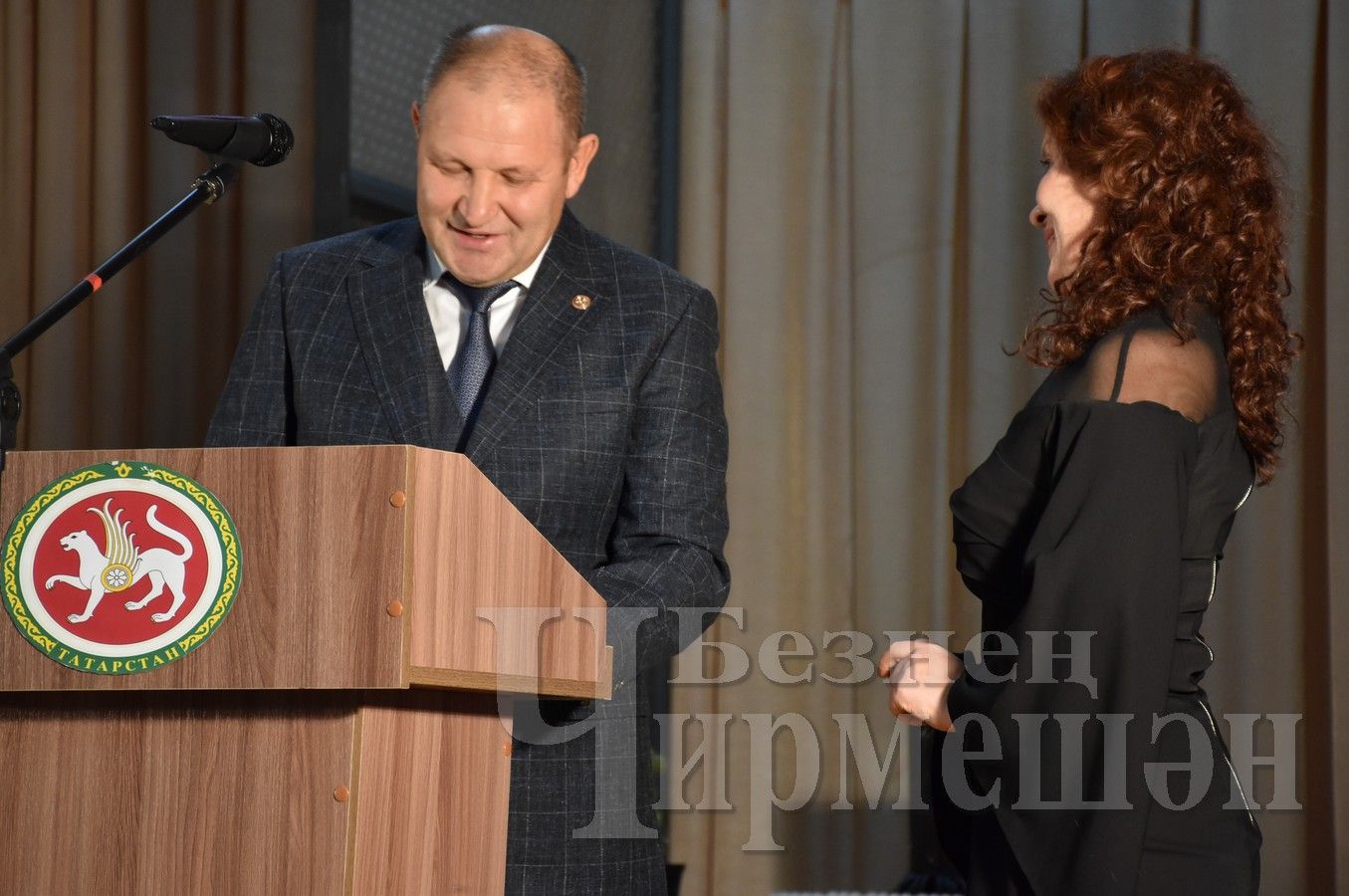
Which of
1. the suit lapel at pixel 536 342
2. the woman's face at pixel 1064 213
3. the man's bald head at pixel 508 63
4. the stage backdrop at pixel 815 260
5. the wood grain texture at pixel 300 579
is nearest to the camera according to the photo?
the wood grain texture at pixel 300 579

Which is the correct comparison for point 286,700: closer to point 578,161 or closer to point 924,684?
point 924,684

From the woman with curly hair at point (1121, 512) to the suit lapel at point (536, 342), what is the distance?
59cm

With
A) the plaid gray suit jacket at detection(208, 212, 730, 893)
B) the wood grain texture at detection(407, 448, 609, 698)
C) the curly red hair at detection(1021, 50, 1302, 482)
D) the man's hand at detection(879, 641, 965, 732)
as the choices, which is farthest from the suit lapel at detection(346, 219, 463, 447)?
the curly red hair at detection(1021, 50, 1302, 482)

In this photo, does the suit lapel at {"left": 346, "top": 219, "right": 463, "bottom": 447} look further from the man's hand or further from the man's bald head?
the man's hand

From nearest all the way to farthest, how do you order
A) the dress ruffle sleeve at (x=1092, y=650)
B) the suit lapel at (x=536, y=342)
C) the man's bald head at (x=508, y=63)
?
the dress ruffle sleeve at (x=1092, y=650) → the suit lapel at (x=536, y=342) → the man's bald head at (x=508, y=63)

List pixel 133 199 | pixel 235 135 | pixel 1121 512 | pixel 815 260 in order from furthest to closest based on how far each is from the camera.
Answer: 1. pixel 815 260
2. pixel 133 199
3. pixel 235 135
4. pixel 1121 512

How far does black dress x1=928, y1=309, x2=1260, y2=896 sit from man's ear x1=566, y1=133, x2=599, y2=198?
82 cm

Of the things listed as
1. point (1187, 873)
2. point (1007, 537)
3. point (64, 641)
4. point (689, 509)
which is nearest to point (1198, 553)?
point (1007, 537)

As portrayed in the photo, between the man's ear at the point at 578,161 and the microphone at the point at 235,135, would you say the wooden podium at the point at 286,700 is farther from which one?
the man's ear at the point at 578,161

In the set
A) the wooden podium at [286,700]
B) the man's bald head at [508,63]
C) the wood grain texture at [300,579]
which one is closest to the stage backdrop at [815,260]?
the man's bald head at [508,63]

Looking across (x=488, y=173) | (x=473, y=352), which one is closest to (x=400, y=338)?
(x=473, y=352)

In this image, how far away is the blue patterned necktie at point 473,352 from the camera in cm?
194

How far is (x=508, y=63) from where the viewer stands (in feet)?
6.57

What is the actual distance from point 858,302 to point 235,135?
1994mm
